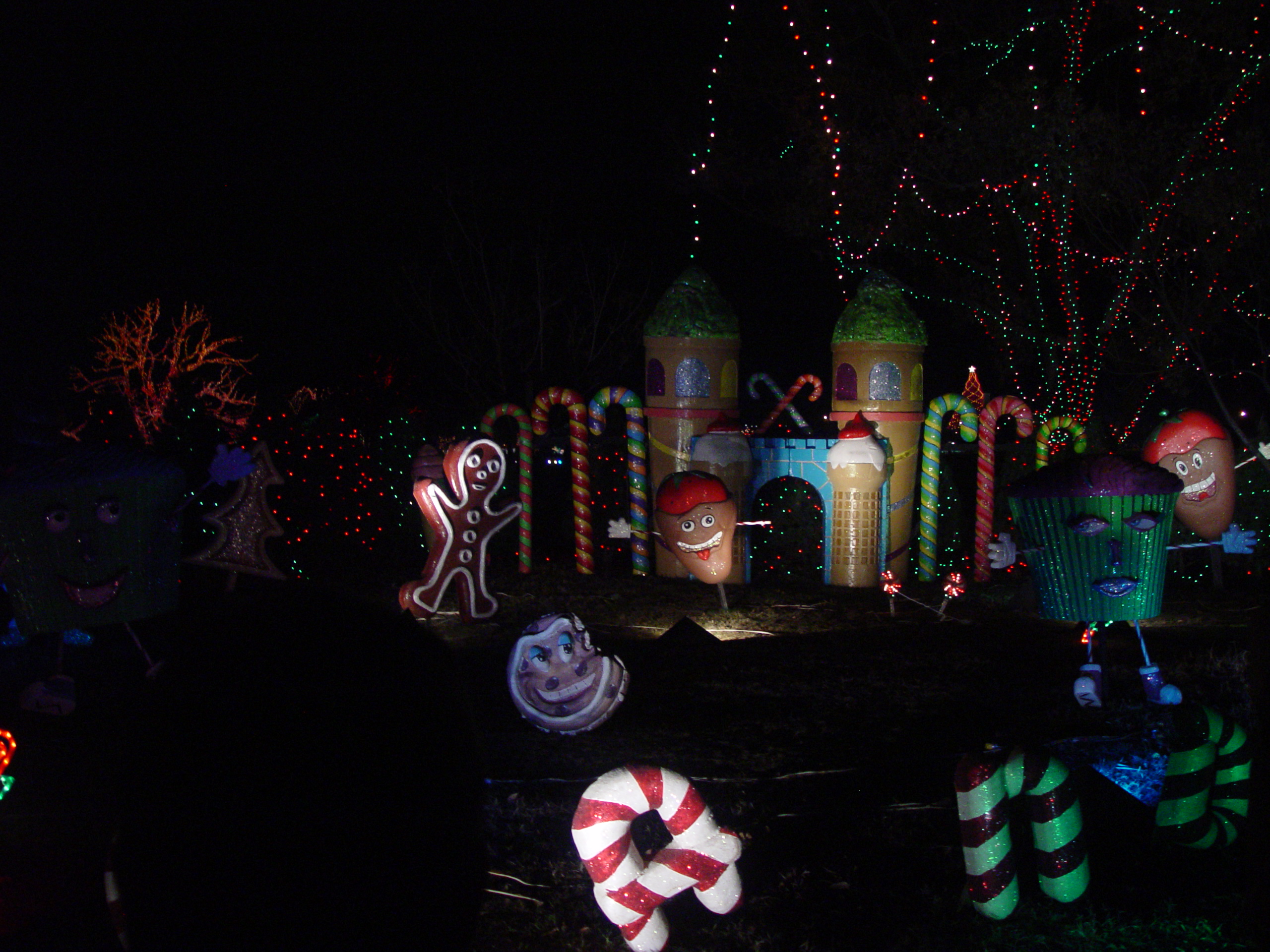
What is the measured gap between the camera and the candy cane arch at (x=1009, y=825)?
340 cm

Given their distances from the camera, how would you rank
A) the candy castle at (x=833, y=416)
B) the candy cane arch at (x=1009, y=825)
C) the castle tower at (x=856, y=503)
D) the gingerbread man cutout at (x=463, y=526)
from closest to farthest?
the candy cane arch at (x=1009, y=825) < the gingerbread man cutout at (x=463, y=526) < the castle tower at (x=856, y=503) < the candy castle at (x=833, y=416)

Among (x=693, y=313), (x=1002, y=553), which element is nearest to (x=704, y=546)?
(x=1002, y=553)

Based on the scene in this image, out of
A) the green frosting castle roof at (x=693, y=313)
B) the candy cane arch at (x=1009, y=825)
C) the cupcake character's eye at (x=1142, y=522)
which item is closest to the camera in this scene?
the candy cane arch at (x=1009, y=825)

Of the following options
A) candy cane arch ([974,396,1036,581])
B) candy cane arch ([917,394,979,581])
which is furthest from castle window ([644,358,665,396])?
candy cane arch ([974,396,1036,581])

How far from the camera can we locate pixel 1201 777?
3803mm

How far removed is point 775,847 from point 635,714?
1722 millimetres

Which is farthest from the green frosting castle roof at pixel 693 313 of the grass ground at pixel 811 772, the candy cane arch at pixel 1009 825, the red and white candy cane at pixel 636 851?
the red and white candy cane at pixel 636 851

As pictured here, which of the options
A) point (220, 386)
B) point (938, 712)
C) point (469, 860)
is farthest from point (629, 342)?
point (469, 860)

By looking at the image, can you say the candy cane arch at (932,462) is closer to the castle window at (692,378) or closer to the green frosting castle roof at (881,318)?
the green frosting castle roof at (881,318)

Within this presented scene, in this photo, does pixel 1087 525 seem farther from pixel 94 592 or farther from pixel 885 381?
pixel 94 592

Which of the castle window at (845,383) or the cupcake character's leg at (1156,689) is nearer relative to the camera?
the cupcake character's leg at (1156,689)

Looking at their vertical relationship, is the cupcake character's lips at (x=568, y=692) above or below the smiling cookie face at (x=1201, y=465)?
below

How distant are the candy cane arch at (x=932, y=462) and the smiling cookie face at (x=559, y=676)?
591 centimetres

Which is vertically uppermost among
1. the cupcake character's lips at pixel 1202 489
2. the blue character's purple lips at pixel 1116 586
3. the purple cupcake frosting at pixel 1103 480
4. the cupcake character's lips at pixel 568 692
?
the purple cupcake frosting at pixel 1103 480
